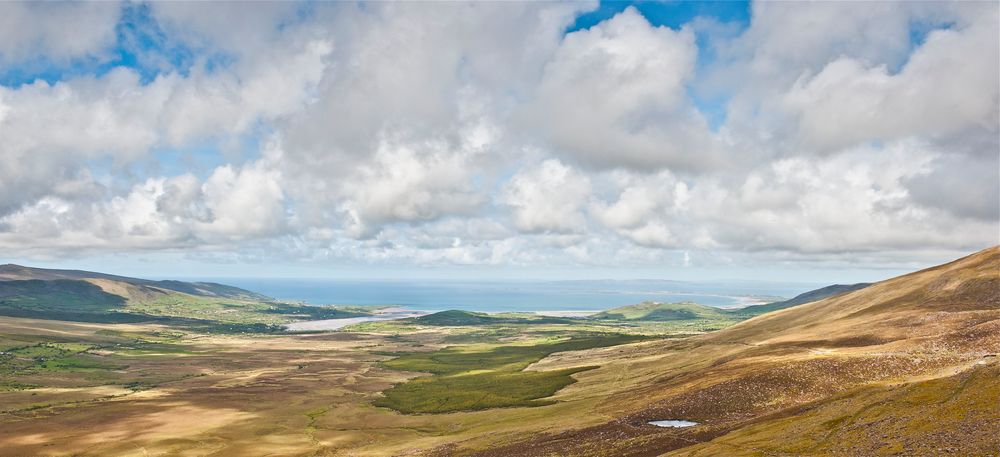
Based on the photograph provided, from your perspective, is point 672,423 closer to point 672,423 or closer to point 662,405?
point 672,423

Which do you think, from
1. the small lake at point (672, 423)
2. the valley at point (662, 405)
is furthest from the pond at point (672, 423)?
the valley at point (662, 405)

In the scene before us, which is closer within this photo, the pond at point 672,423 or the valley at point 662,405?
the valley at point 662,405

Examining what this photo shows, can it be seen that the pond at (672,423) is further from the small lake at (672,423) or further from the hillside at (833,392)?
the hillside at (833,392)

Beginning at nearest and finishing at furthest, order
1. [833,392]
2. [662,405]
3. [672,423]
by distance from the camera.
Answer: [833,392] < [672,423] < [662,405]

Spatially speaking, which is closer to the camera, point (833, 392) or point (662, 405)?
point (833, 392)

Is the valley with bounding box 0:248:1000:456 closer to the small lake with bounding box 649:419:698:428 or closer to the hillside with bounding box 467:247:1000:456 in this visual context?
the hillside with bounding box 467:247:1000:456

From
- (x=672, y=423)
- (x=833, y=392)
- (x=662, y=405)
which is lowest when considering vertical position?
(x=672, y=423)

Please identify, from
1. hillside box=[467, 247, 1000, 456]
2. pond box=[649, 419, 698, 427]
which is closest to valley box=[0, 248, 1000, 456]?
hillside box=[467, 247, 1000, 456]

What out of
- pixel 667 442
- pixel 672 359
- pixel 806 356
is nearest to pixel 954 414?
pixel 667 442

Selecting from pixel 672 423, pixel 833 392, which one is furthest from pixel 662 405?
pixel 833 392
